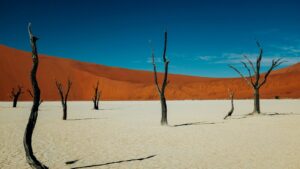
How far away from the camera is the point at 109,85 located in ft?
285

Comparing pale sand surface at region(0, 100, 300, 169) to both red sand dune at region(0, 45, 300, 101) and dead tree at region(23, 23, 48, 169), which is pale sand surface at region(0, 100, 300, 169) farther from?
red sand dune at region(0, 45, 300, 101)

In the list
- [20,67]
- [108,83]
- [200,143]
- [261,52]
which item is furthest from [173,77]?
[200,143]

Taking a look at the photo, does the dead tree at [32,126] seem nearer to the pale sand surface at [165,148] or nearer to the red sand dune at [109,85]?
the pale sand surface at [165,148]

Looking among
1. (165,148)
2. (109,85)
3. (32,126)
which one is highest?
(109,85)

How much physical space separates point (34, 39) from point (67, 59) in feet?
339

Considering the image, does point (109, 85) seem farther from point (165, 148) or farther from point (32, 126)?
point (32, 126)

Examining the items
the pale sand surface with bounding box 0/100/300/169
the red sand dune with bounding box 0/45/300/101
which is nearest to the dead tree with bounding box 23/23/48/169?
the pale sand surface with bounding box 0/100/300/169

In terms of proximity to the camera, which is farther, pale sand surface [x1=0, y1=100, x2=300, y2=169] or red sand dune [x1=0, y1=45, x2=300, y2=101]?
red sand dune [x1=0, y1=45, x2=300, y2=101]

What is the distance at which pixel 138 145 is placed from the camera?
11.8 meters

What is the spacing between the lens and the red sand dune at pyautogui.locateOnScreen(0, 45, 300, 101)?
70875mm

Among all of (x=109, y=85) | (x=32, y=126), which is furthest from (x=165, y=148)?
(x=109, y=85)

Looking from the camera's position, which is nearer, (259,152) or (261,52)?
A: (259,152)

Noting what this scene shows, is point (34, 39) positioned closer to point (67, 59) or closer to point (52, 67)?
point (52, 67)

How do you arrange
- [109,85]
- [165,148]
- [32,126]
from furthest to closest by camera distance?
1. [109,85]
2. [165,148]
3. [32,126]
